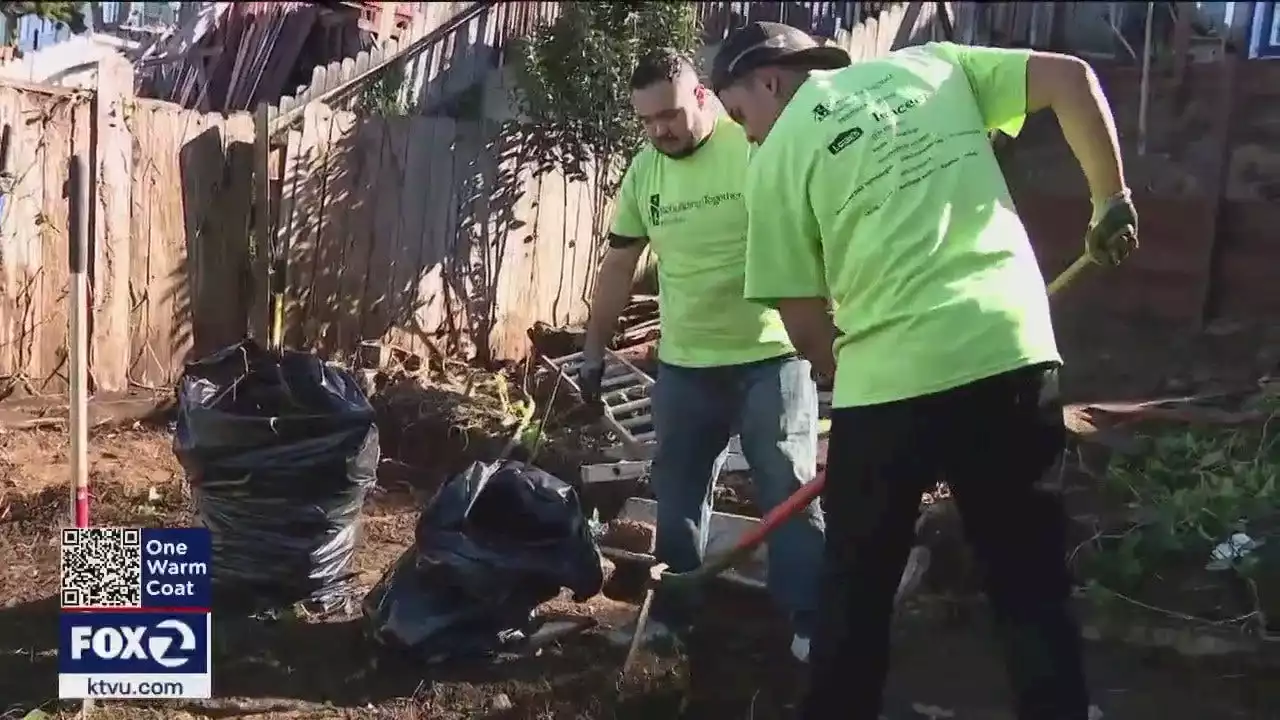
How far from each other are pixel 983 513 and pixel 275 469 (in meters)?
2.17

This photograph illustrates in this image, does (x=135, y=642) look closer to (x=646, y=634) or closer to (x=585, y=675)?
(x=585, y=675)

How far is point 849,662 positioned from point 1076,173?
6204mm

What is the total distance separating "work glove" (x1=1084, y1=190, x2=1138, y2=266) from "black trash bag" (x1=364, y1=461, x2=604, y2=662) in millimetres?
1717

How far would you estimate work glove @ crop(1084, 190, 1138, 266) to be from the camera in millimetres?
2518

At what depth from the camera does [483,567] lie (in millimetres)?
3523

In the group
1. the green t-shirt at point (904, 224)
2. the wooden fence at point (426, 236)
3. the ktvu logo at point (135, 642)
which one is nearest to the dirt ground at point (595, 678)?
the ktvu logo at point (135, 642)

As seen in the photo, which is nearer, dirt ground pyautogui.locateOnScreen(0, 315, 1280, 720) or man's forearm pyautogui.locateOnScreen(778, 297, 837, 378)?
man's forearm pyautogui.locateOnScreen(778, 297, 837, 378)

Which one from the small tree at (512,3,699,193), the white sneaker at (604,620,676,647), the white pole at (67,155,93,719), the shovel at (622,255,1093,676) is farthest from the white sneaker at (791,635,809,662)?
the small tree at (512,3,699,193)

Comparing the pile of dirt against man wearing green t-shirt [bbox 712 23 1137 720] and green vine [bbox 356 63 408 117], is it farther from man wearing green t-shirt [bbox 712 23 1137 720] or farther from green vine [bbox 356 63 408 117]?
green vine [bbox 356 63 408 117]

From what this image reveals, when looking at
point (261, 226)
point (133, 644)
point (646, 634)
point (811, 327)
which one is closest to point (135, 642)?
point (133, 644)

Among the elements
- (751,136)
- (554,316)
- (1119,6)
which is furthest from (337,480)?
(1119,6)

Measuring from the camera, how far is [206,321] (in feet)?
20.2

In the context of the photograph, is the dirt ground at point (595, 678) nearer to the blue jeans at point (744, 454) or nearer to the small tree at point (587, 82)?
the blue jeans at point (744, 454)

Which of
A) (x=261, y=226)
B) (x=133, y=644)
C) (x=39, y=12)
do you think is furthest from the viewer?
(x=39, y=12)
